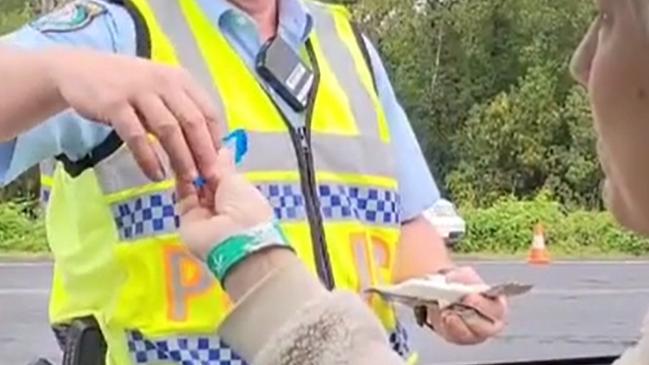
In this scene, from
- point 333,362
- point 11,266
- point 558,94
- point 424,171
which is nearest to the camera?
point 333,362

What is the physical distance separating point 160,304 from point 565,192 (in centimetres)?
130

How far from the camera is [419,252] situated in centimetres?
120

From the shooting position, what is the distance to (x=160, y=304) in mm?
1057

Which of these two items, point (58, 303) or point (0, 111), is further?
point (58, 303)

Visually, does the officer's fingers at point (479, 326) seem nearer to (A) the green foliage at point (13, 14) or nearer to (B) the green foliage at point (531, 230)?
(A) the green foliage at point (13, 14)

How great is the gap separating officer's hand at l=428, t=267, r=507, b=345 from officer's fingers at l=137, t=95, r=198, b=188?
295mm

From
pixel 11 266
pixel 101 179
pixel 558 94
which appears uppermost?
pixel 101 179

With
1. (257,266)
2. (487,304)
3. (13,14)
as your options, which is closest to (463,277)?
(487,304)

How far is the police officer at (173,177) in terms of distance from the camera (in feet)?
3.39

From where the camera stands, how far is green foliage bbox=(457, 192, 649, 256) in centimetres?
222

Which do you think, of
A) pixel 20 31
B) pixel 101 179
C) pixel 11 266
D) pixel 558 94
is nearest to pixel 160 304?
pixel 101 179

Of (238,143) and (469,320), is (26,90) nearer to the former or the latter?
(238,143)

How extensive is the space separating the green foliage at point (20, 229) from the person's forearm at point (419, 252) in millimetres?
279

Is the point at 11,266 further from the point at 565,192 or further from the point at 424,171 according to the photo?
the point at 424,171
